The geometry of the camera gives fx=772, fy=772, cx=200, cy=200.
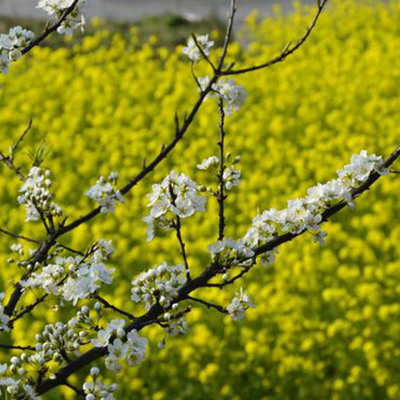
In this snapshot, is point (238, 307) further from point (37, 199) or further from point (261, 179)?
point (261, 179)

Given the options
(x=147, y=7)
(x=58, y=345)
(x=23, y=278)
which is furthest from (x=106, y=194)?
(x=147, y=7)

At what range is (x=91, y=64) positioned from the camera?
1057 centimetres

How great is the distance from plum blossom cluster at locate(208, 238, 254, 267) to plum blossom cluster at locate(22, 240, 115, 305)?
234 mm

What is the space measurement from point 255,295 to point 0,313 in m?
3.78

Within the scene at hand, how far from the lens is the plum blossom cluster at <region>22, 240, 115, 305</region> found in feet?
5.28

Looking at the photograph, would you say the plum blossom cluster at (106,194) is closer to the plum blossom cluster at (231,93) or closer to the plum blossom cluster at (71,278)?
the plum blossom cluster at (71,278)

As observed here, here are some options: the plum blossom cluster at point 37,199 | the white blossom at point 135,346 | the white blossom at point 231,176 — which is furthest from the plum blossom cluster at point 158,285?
the plum blossom cluster at point 37,199

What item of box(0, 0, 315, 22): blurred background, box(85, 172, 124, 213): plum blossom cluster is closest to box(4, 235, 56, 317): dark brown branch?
box(85, 172, 124, 213): plum blossom cluster

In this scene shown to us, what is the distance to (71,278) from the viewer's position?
1.68 m

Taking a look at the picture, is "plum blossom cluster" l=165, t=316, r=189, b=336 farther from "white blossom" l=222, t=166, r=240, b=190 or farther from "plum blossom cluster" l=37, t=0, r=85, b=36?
"plum blossom cluster" l=37, t=0, r=85, b=36

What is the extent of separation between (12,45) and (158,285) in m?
0.68

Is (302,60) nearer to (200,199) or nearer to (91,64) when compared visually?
(91,64)

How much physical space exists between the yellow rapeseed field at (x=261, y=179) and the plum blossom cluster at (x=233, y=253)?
0.67 m

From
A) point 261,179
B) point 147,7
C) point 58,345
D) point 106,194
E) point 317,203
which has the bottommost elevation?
point 58,345
